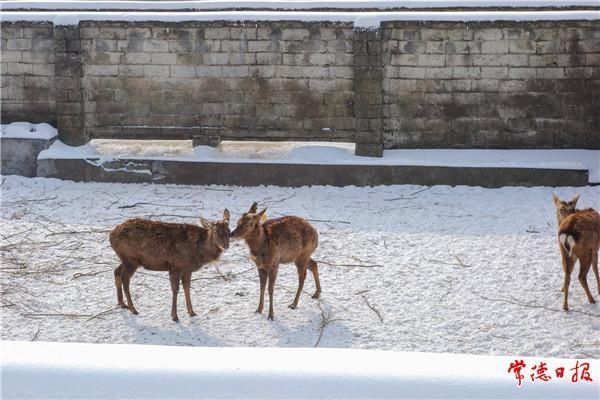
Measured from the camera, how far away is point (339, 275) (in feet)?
30.8

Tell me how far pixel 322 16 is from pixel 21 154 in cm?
512

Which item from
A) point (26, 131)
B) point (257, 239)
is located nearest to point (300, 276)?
point (257, 239)

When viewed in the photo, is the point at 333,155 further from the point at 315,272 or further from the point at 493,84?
the point at 315,272

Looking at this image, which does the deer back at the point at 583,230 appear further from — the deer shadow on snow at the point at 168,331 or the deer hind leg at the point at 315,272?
the deer shadow on snow at the point at 168,331

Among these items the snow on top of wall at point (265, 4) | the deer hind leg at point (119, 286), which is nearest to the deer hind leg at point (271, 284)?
the deer hind leg at point (119, 286)

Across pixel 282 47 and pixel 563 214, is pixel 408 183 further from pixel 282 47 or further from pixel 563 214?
pixel 563 214

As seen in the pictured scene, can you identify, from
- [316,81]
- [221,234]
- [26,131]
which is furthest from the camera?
[26,131]

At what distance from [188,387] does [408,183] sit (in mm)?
9158

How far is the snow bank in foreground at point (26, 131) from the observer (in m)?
13.6

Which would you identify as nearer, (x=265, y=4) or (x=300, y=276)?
(x=300, y=276)

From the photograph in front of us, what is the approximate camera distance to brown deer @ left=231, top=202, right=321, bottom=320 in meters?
7.91

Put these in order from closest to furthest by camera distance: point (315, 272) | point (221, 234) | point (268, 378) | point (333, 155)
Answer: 1. point (268, 378)
2. point (221, 234)
3. point (315, 272)
4. point (333, 155)

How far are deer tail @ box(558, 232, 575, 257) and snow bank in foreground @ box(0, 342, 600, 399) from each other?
395 centimetres

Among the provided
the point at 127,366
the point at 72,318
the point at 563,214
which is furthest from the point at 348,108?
the point at 127,366
